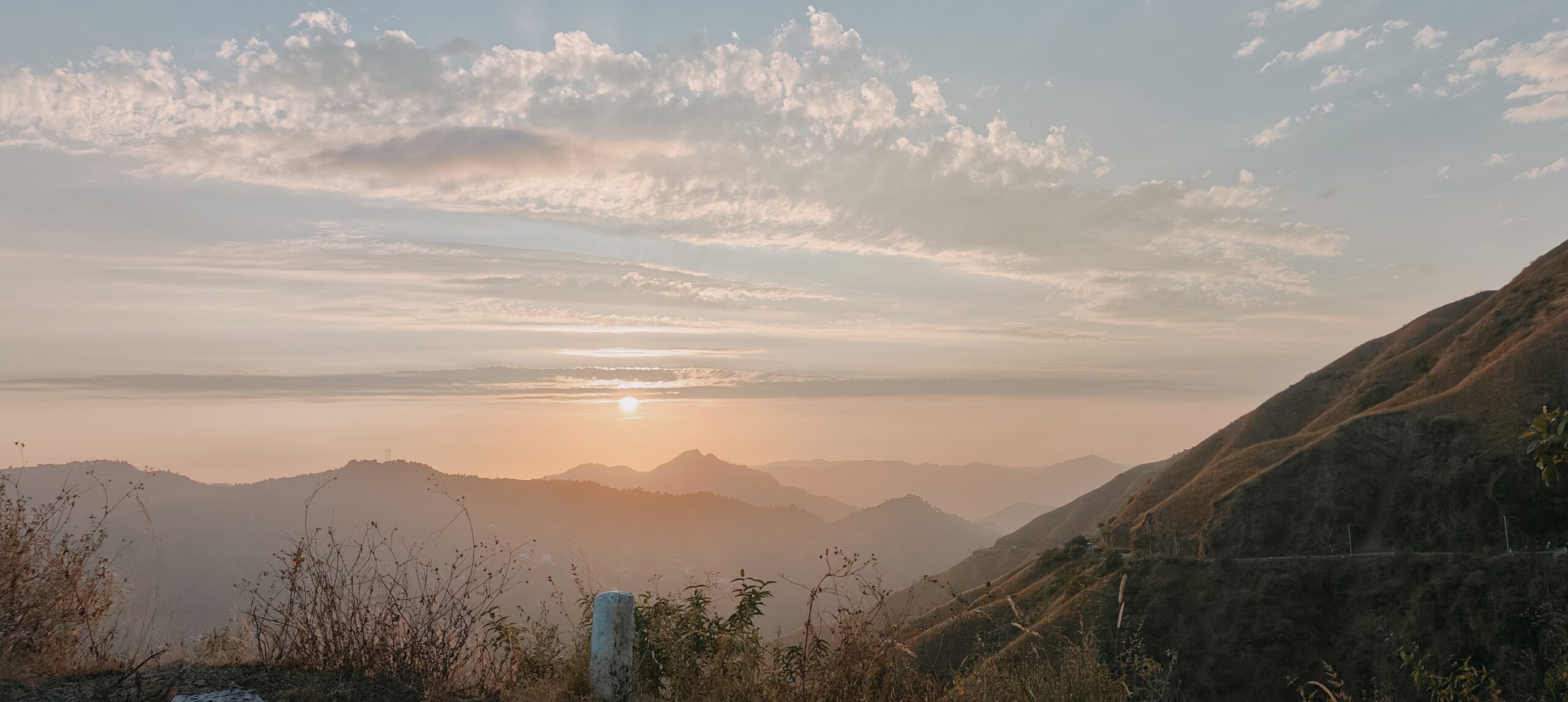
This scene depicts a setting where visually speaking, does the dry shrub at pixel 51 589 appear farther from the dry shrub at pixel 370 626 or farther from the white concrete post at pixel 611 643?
the white concrete post at pixel 611 643

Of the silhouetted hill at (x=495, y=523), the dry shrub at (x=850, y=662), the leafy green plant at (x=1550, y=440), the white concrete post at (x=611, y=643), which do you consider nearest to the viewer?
the leafy green plant at (x=1550, y=440)

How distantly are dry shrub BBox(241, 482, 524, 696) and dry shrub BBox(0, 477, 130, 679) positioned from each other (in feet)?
3.54

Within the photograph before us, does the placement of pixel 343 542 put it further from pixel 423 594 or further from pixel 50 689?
pixel 50 689

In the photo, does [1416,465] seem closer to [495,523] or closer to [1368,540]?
[1368,540]

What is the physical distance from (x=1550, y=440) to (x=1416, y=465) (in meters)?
67.2

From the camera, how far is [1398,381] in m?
72.9

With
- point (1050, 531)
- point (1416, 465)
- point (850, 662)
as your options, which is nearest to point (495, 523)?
point (1050, 531)

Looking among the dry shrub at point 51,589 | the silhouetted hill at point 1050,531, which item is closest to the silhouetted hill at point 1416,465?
the silhouetted hill at point 1050,531

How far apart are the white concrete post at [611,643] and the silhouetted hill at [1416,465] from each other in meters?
63.6

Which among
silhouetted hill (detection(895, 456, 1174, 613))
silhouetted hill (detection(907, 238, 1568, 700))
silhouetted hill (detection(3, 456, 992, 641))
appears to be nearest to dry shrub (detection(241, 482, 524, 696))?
silhouetted hill (detection(907, 238, 1568, 700))

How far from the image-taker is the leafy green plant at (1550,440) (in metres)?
4.23

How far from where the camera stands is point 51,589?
6.12 meters

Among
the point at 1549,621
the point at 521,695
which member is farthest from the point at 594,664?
the point at 1549,621

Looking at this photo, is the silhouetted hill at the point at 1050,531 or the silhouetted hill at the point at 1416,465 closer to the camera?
the silhouetted hill at the point at 1416,465
